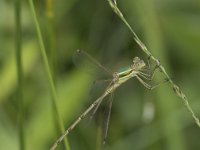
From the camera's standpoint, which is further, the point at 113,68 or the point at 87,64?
the point at 113,68

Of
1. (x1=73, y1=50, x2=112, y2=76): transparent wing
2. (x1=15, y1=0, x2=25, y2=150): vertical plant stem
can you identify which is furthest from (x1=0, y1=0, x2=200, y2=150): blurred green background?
(x1=15, y1=0, x2=25, y2=150): vertical plant stem

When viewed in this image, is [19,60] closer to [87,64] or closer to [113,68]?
[87,64]

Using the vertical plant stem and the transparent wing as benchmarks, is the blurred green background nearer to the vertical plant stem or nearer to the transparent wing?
the transparent wing

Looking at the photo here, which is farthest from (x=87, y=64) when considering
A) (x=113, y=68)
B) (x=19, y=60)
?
(x=113, y=68)

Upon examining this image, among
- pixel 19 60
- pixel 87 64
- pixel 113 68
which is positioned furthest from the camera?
pixel 113 68

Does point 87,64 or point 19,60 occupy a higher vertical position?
point 19,60

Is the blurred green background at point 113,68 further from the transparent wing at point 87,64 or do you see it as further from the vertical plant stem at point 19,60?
the vertical plant stem at point 19,60
